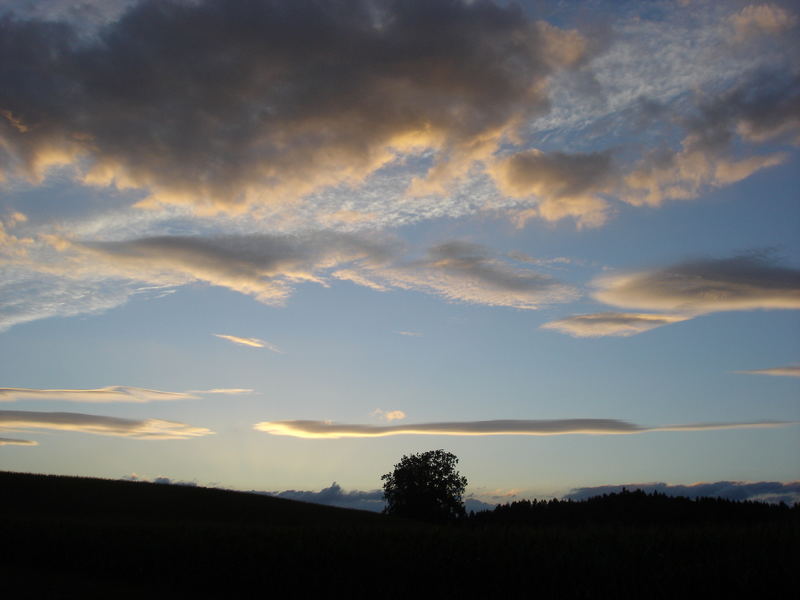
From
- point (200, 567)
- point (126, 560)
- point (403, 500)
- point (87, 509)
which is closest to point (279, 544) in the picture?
point (200, 567)

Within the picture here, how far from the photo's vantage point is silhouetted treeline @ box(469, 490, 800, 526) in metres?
39.9

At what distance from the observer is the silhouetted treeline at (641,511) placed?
3991 cm

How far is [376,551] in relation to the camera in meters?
22.7

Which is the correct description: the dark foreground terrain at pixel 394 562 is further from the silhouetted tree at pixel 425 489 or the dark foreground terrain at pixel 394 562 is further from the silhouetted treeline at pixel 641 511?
the silhouetted tree at pixel 425 489

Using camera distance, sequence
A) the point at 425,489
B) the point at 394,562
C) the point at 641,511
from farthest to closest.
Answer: the point at 425,489 < the point at 641,511 < the point at 394,562

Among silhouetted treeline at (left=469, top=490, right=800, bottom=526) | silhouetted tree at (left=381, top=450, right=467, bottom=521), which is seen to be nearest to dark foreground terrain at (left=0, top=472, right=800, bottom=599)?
silhouetted treeline at (left=469, top=490, right=800, bottom=526)

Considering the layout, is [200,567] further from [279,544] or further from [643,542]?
[643,542]

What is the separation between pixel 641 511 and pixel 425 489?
45168mm

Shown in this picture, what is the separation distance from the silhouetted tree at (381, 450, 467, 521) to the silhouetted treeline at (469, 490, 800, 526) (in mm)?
35340

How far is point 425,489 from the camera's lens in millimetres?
83500

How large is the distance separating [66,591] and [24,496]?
34.4m

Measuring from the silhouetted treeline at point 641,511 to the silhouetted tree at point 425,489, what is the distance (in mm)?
35340

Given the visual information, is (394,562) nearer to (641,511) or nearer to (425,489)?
(641,511)

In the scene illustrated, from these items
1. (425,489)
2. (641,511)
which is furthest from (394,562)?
(425,489)
